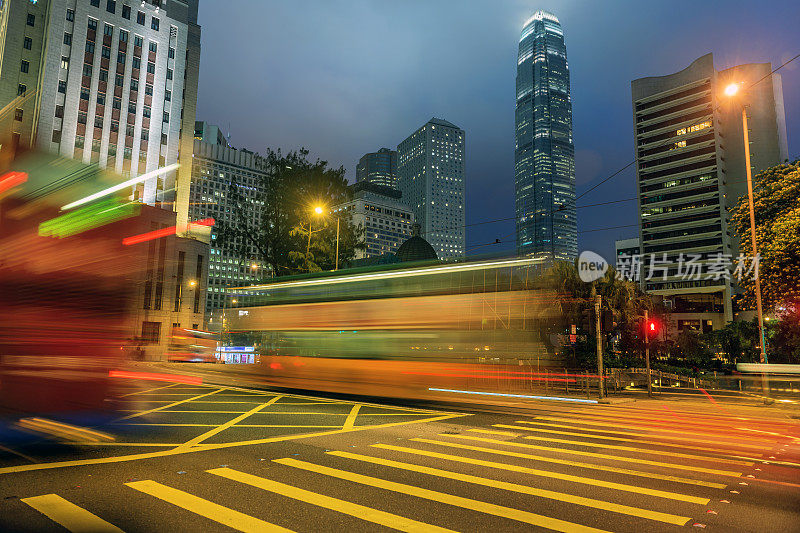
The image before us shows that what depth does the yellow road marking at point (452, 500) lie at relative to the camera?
192 inches

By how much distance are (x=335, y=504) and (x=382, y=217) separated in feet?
477

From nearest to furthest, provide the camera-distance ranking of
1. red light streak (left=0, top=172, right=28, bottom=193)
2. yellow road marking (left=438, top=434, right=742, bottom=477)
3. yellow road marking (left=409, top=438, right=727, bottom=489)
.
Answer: yellow road marking (left=409, top=438, right=727, bottom=489) → yellow road marking (left=438, top=434, right=742, bottom=477) → red light streak (left=0, top=172, right=28, bottom=193)

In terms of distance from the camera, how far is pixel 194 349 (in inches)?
1866

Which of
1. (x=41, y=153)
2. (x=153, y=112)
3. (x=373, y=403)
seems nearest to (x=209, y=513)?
(x=41, y=153)

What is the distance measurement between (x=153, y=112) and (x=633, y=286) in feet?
238

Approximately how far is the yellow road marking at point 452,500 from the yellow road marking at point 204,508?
1776 millimetres

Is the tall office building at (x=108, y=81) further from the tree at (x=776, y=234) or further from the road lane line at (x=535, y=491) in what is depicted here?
the road lane line at (x=535, y=491)

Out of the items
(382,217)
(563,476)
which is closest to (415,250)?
(563,476)

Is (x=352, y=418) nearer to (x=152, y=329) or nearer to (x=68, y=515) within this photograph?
(x=68, y=515)

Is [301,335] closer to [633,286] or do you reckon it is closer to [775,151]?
[633,286]

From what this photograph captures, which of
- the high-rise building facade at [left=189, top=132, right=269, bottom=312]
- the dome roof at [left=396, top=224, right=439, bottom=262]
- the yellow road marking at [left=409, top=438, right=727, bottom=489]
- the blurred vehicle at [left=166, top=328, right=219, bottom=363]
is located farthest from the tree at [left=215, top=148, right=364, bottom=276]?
the high-rise building facade at [left=189, top=132, right=269, bottom=312]

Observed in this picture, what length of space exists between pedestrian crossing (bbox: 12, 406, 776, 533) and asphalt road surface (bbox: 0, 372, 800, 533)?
0.08 ft

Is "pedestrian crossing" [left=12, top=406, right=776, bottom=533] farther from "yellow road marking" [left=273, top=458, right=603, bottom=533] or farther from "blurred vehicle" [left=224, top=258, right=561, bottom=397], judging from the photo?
"blurred vehicle" [left=224, top=258, right=561, bottom=397]

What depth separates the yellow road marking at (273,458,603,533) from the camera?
192 inches
